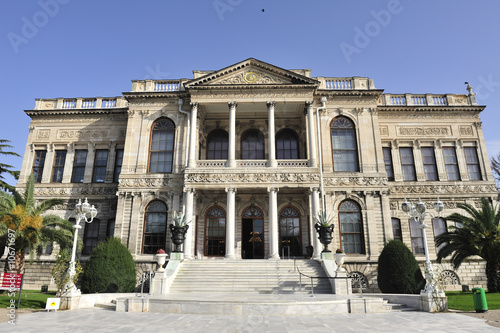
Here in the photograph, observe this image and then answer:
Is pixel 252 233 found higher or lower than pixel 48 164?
lower

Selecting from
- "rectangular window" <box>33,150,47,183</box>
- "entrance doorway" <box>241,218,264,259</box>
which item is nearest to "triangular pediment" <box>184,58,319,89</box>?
"entrance doorway" <box>241,218,264,259</box>

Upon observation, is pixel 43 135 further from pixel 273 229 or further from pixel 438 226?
pixel 438 226

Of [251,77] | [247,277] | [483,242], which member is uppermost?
[251,77]

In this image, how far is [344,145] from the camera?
24906 mm

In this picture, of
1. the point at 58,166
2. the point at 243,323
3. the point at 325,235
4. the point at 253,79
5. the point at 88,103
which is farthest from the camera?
the point at 88,103

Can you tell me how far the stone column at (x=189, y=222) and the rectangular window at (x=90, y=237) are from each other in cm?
773

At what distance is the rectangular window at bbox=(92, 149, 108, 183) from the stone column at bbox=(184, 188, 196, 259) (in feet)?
26.7

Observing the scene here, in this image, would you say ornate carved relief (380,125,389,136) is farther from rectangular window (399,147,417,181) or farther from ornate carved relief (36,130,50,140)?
ornate carved relief (36,130,50,140)

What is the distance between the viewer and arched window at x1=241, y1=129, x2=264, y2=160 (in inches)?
1045

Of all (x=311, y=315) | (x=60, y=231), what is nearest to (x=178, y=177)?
(x=60, y=231)

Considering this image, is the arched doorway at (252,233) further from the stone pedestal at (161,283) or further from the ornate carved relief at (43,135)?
the ornate carved relief at (43,135)

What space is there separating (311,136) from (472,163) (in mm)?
12896

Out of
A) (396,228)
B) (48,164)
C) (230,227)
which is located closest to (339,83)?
(396,228)

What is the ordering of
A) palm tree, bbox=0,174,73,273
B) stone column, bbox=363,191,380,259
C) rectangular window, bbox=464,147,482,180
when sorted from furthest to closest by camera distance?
rectangular window, bbox=464,147,482,180 → stone column, bbox=363,191,380,259 → palm tree, bbox=0,174,73,273
